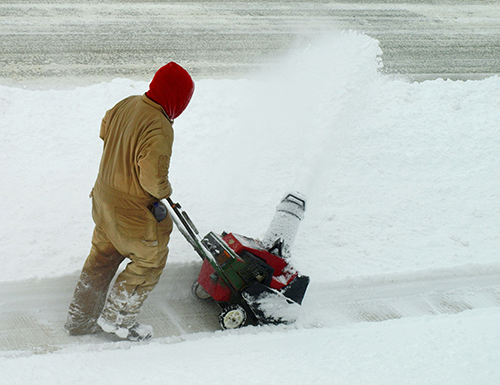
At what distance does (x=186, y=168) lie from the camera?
4.95 m

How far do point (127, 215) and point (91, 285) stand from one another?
0.69 metres

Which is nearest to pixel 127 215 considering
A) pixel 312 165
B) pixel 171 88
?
pixel 171 88

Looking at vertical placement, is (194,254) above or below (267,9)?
below

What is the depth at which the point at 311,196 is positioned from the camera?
4836 mm

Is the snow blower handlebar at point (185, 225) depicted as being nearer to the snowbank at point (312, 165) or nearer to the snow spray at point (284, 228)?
the snow spray at point (284, 228)

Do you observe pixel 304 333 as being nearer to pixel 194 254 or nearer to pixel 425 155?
pixel 194 254

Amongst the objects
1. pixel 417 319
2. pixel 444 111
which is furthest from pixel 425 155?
pixel 417 319

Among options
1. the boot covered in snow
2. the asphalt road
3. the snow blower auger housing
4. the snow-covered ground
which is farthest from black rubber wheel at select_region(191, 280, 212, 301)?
the asphalt road

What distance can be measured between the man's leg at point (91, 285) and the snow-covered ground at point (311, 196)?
22cm

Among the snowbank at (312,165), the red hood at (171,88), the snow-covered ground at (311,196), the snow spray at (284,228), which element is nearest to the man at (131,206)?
the red hood at (171,88)

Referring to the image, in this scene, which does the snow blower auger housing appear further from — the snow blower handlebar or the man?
the man

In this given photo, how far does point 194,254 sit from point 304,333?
1.10 m

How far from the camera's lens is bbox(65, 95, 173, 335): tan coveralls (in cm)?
280

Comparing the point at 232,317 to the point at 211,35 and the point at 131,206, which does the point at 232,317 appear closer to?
the point at 131,206
